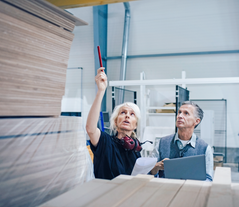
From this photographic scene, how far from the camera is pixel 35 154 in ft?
3.11

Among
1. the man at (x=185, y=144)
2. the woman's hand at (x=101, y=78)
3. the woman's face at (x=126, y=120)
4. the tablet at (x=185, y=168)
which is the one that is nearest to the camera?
the woman's hand at (x=101, y=78)

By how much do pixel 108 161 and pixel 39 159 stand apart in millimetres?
1106

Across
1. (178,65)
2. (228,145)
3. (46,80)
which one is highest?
(178,65)

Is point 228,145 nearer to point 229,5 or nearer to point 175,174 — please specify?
point 229,5

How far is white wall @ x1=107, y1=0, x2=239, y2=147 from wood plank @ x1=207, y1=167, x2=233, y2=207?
689cm

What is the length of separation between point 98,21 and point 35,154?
826cm

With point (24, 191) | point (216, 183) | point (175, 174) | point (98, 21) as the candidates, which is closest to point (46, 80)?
point (24, 191)

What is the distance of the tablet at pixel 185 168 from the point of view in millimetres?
1709

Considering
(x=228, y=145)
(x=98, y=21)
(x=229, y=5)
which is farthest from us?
(x=98, y=21)

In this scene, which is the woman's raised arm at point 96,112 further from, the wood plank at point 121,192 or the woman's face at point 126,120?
the wood plank at point 121,192

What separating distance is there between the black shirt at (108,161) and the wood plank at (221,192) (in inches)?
40.9

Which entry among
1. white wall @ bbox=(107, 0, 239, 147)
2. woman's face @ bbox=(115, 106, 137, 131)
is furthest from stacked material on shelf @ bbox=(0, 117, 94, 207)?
white wall @ bbox=(107, 0, 239, 147)

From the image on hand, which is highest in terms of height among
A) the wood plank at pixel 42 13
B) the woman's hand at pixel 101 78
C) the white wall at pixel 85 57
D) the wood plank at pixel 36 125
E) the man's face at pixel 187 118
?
the white wall at pixel 85 57

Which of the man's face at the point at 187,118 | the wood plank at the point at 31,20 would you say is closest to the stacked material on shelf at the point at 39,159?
the wood plank at the point at 31,20
